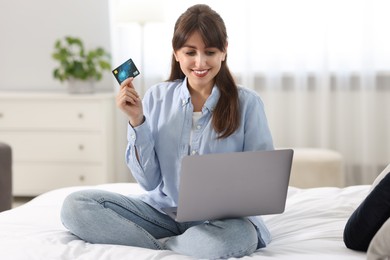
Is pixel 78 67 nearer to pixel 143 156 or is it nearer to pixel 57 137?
pixel 57 137

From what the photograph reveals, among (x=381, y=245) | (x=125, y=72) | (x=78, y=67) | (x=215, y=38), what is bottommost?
(x=381, y=245)

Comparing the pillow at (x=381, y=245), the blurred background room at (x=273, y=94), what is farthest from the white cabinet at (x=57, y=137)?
the pillow at (x=381, y=245)

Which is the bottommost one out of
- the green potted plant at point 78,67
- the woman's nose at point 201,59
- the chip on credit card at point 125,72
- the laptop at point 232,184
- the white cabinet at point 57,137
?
the white cabinet at point 57,137

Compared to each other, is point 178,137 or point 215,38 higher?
point 215,38

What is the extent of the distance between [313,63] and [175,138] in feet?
8.55

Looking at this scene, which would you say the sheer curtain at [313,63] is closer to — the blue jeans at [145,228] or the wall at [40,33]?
the wall at [40,33]

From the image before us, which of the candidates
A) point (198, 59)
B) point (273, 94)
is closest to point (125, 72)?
point (198, 59)

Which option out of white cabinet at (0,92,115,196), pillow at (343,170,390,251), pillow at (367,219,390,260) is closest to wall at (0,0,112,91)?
white cabinet at (0,92,115,196)

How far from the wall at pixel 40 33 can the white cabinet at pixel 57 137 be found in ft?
1.47

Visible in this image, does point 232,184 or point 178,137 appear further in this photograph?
point 178,137

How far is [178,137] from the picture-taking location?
2359mm

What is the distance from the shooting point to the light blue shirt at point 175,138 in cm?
232

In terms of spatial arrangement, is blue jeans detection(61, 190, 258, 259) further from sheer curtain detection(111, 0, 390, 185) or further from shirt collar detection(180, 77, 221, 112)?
sheer curtain detection(111, 0, 390, 185)

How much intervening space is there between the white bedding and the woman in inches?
3.0
